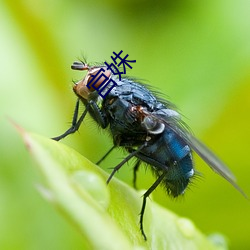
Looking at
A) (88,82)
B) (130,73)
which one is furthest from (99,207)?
(130,73)

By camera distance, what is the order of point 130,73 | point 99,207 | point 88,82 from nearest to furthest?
1. point 99,207
2. point 88,82
3. point 130,73

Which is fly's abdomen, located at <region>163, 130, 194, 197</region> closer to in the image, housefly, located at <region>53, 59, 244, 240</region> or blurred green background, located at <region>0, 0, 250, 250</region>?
housefly, located at <region>53, 59, 244, 240</region>

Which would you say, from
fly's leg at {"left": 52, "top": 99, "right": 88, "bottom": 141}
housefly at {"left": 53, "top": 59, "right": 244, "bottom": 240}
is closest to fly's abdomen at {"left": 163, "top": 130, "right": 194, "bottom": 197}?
housefly at {"left": 53, "top": 59, "right": 244, "bottom": 240}

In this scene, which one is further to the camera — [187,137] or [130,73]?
[130,73]

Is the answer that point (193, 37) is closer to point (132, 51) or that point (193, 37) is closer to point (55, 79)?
point (132, 51)

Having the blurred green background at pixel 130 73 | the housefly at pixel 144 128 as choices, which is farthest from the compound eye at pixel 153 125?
the blurred green background at pixel 130 73

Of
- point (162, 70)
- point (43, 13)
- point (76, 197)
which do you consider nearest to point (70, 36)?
point (43, 13)

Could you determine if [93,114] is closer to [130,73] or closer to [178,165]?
[178,165]
